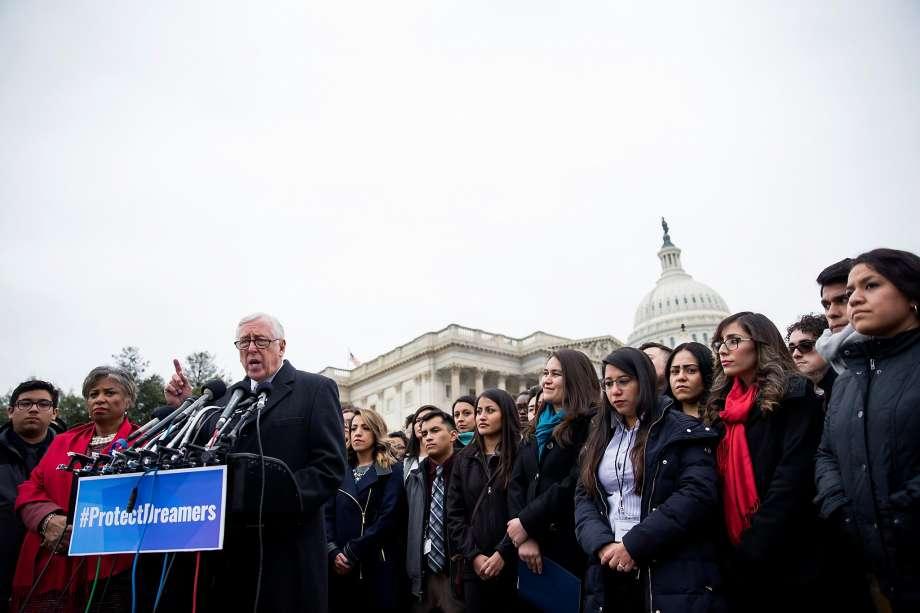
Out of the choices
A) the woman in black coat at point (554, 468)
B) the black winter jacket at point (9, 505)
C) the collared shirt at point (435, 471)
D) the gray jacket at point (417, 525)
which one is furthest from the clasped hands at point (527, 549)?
the black winter jacket at point (9, 505)

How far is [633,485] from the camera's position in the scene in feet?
13.3

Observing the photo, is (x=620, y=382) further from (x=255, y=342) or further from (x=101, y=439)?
(x=101, y=439)

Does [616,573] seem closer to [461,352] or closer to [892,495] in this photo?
[892,495]

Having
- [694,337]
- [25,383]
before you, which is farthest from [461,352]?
[694,337]

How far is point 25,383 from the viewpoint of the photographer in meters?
5.71

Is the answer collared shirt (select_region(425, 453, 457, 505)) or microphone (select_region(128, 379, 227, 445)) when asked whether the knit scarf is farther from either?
microphone (select_region(128, 379, 227, 445))

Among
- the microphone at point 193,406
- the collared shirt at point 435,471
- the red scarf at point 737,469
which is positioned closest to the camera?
the microphone at point 193,406

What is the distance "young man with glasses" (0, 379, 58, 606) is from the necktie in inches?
140

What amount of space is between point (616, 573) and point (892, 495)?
65.1 inches

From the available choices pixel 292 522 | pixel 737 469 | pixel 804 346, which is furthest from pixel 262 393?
pixel 804 346

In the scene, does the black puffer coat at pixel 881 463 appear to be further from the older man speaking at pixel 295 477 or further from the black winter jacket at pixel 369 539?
the black winter jacket at pixel 369 539

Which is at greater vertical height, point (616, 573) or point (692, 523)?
point (692, 523)

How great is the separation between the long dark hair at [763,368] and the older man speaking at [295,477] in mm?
2694

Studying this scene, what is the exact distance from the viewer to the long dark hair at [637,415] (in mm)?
4075
